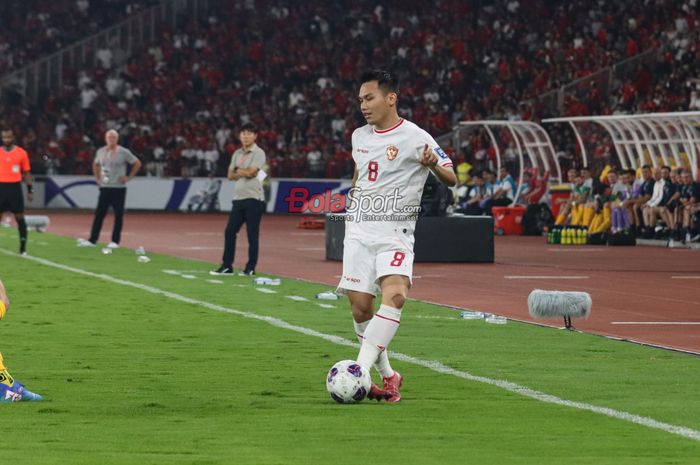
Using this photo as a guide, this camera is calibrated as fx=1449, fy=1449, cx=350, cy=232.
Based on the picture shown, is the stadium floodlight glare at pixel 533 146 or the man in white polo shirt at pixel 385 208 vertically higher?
the stadium floodlight glare at pixel 533 146

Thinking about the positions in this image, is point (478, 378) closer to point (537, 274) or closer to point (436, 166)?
point (436, 166)

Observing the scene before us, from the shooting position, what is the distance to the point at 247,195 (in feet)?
69.1

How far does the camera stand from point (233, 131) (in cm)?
5447

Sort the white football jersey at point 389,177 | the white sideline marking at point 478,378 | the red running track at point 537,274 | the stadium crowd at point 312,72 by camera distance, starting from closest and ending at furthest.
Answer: the white sideline marking at point 478,378 → the white football jersey at point 389,177 → the red running track at point 537,274 → the stadium crowd at point 312,72

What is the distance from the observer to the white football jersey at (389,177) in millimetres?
9227

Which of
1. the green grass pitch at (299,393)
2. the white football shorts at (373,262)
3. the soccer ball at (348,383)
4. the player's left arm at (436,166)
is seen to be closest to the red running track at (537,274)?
the green grass pitch at (299,393)

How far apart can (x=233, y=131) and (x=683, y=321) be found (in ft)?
133

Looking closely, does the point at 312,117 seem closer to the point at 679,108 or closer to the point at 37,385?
the point at 679,108

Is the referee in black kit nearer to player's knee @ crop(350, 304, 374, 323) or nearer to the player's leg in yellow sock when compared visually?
the player's leg in yellow sock

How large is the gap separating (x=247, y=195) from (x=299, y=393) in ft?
38.9

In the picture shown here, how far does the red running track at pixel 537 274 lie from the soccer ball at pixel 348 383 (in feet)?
14.6

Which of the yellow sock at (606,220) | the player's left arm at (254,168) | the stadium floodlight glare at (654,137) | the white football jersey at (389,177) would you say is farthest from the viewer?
the yellow sock at (606,220)

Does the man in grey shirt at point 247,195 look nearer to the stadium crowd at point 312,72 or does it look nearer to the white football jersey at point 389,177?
the white football jersey at point 389,177

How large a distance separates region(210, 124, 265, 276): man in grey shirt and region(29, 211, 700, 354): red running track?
102 centimetres
